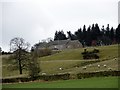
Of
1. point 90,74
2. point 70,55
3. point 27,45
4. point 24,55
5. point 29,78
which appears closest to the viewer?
point 90,74

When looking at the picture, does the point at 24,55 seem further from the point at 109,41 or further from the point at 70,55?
the point at 109,41

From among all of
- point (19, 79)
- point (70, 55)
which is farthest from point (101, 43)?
point (19, 79)

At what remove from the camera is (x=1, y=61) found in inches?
5423

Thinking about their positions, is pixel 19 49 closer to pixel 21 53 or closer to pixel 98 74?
pixel 21 53

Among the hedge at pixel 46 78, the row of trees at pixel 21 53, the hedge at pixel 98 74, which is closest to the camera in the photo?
the hedge at pixel 98 74

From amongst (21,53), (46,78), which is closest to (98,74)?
(46,78)

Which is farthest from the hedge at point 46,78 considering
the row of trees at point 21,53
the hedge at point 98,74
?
the row of trees at point 21,53

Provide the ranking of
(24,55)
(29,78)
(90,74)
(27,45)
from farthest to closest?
(27,45) → (24,55) → (29,78) → (90,74)

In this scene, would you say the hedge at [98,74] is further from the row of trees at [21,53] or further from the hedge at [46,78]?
the row of trees at [21,53]

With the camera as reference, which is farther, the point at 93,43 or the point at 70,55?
the point at 93,43

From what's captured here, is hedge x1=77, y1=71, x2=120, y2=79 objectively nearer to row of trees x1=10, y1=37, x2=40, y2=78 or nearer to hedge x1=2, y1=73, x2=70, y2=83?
hedge x1=2, y1=73, x2=70, y2=83

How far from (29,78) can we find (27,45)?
37780 millimetres

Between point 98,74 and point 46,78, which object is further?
point 46,78

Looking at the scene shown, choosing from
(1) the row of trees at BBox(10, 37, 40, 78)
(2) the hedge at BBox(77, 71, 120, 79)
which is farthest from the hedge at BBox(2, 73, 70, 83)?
(1) the row of trees at BBox(10, 37, 40, 78)
